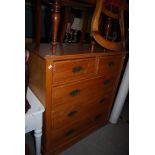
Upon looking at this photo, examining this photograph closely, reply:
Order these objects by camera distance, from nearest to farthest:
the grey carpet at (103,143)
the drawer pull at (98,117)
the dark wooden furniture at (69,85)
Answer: the dark wooden furniture at (69,85), the grey carpet at (103,143), the drawer pull at (98,117)

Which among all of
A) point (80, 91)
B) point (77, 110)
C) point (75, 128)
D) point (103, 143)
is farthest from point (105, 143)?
point (80, 91)

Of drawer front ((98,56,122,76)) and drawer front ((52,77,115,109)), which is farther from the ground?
drawer front ((98,56,122,76))

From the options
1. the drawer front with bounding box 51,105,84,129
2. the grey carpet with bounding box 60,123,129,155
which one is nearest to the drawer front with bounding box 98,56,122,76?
the drawer front with bounding box 51,105,84,129

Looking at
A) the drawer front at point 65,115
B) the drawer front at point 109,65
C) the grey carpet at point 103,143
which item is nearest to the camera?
the drawer front at point 65,115

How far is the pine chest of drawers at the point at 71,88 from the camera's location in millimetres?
858

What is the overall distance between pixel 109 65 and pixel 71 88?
0.40 metres

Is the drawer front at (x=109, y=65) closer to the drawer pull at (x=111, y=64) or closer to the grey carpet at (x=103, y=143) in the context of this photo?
the drawer pull at (x=111, y=64)

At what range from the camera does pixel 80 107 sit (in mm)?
1144

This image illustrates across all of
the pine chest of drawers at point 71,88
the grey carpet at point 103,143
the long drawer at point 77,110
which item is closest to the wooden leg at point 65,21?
the pine chest of drawers at point 71,88

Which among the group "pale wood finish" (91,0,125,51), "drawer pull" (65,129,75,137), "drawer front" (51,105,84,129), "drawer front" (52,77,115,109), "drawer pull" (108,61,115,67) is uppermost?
"pale wood finish" (91,0,125,51)

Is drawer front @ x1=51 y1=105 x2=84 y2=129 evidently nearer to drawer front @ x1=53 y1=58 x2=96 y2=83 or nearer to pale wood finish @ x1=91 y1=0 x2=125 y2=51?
drawer front @ x1=53 y1=58 x2=96 y2=83

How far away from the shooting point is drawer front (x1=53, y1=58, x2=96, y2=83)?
0.84 m
